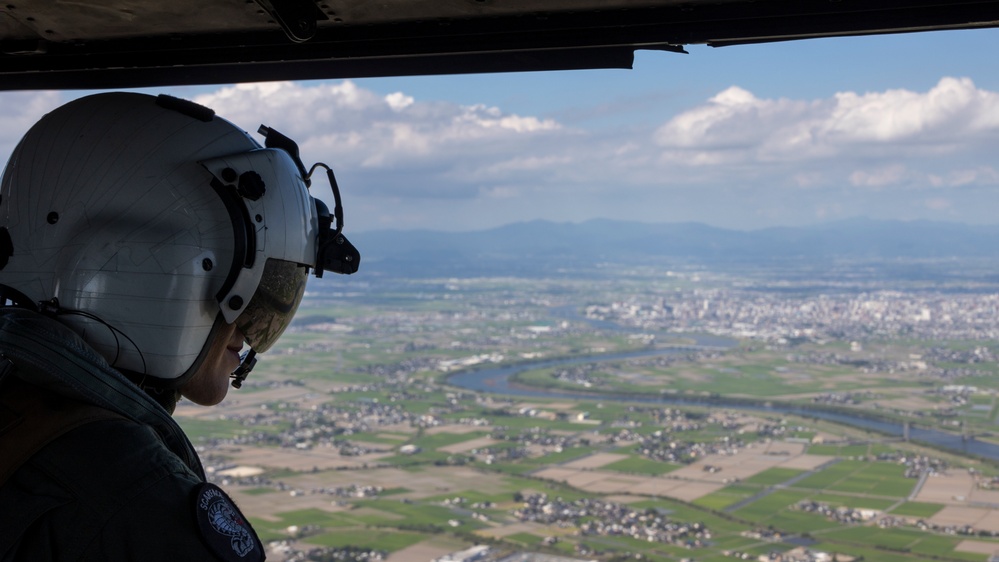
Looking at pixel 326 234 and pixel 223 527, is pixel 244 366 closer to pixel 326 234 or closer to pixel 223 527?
pixel 326 234

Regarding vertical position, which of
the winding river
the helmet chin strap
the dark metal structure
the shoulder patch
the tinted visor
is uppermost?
the dark metal structure

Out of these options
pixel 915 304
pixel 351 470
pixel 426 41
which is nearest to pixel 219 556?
pixel 426 41

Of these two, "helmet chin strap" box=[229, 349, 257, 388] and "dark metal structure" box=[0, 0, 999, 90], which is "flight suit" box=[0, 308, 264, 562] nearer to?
"helmet chin strap" box=[229, 349, 257, 388]

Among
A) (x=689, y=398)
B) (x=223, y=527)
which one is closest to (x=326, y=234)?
(x=223, y=527)

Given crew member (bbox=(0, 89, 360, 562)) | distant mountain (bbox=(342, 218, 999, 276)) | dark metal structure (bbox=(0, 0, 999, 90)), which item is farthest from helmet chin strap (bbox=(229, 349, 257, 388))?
distant mountain (bbox=(342, 218, 999, 276))

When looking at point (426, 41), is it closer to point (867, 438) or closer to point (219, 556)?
point (219, 556)

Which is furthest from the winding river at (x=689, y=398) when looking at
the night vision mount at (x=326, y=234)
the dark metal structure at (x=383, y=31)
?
the night vision mount at (x=326, y=234)
